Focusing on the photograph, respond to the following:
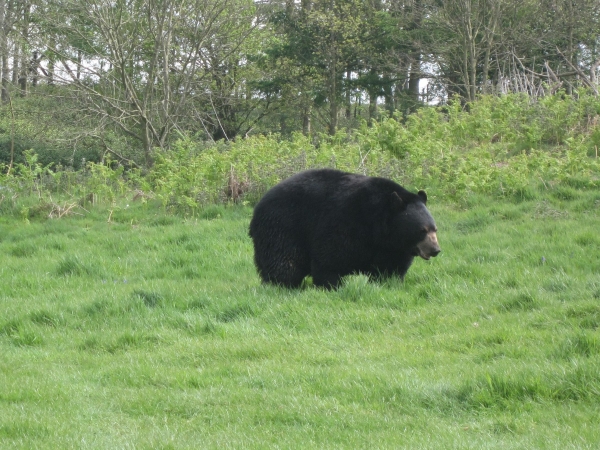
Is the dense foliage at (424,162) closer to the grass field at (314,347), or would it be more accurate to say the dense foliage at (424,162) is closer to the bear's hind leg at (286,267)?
the grass field at (314,347)

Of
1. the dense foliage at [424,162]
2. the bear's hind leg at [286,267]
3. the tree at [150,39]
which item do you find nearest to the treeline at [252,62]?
the tree at [150,39]

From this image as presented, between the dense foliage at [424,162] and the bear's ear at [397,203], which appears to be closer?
the bear's ear at [397,203]

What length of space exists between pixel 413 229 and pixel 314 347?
2628 millimetres

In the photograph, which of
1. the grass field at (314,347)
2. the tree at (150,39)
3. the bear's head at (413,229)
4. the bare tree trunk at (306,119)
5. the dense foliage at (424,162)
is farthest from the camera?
the bare tree trunk at (306,119)

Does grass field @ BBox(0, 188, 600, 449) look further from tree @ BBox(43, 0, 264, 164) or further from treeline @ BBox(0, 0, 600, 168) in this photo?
tree @ BBox(43, 0, 264, 164)

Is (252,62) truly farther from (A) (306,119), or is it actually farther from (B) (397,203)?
(B) (397,203)

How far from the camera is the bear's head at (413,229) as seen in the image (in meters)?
9.28

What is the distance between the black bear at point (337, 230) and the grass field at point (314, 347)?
0.41 metres

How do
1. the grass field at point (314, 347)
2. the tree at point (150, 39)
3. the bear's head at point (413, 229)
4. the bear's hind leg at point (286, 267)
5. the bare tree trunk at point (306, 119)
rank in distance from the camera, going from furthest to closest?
the bare tree trunk at point (306, 119)
the tree at point (150, 39)
the bear's hind leg at point (286, 267)
the bear's head at point (413, 229)
the grass field at point (314, 347)

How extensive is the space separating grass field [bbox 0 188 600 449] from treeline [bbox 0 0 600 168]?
7.34m

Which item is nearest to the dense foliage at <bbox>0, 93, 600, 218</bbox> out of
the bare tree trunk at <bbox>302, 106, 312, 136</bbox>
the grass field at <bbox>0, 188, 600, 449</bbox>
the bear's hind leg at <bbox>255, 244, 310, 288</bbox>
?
the grass field at <bbox>0, 188, 600, 449</bbox>

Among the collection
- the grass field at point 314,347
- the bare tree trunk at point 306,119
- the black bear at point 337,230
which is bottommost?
the grass field at point 314,347

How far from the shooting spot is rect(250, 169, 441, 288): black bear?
9.35 metres

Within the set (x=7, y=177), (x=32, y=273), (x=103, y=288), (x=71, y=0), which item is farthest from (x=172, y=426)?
(x=71, y=0)
